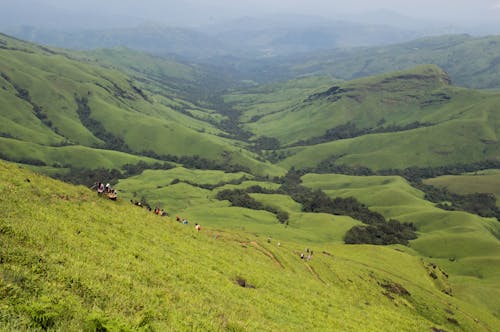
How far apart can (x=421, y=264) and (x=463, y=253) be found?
7404 cm

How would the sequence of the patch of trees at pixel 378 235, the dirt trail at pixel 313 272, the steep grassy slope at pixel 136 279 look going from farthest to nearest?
the patch of trees at pixel 378 235
the dirt trail at pixel 313 272
the steep grassy slope at pixel 136 279

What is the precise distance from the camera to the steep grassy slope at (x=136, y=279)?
1817 cm

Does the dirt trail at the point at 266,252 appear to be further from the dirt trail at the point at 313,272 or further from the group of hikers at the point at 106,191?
the group of hikers at the point at 106,191

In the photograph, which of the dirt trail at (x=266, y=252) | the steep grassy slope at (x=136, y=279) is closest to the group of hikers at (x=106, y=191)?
the steep grassy slope at (x=136, y=279)

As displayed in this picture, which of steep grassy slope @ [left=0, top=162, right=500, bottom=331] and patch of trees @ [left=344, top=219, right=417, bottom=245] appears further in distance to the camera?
patch of trees @ [left=344, top=219, right=417, bottom=245]

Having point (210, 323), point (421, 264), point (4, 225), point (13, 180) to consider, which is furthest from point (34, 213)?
point (421, 264)

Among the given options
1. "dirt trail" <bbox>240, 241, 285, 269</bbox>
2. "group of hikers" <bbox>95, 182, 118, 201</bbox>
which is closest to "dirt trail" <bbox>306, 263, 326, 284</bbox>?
"dirt trail" <bbox>240, 241, 285, 269</bbox>

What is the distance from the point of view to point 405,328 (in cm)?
4866

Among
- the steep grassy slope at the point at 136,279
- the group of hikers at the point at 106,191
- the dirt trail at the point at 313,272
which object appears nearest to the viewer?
the steep grassy slope at the point at 136,279

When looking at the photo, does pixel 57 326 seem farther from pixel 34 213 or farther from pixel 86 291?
pixel 34 213

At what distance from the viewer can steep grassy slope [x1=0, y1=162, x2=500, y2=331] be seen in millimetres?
18172

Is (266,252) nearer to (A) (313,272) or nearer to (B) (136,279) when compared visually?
(A) (313,272)

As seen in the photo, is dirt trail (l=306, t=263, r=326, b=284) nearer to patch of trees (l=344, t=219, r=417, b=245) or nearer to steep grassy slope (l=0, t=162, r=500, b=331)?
steep grassy slope (l=0, t=162, r=500, b=331)

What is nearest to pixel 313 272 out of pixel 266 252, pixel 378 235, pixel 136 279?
pixel 266 252
